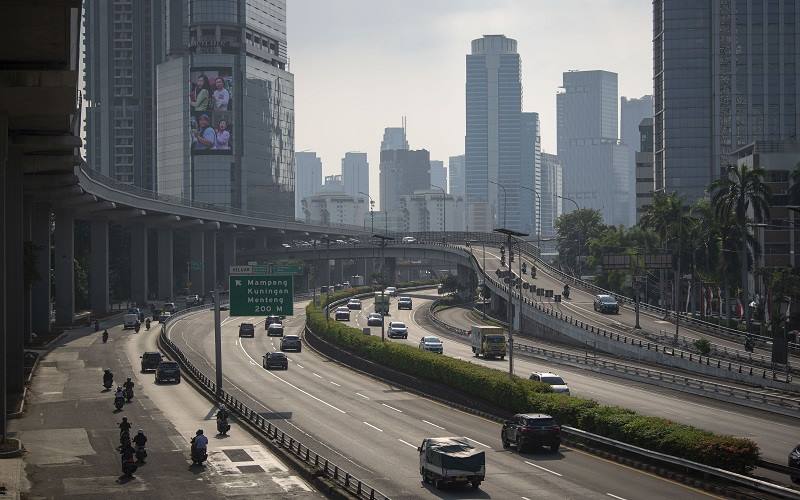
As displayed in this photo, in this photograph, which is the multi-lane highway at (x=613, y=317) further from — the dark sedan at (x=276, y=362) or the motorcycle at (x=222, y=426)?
the motorcycle at (x=222, y=426)

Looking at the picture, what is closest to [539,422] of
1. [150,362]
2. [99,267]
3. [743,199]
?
[150,362]

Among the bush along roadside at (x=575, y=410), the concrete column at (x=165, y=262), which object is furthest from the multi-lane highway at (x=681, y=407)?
the concrete column at (x=165, y=262)

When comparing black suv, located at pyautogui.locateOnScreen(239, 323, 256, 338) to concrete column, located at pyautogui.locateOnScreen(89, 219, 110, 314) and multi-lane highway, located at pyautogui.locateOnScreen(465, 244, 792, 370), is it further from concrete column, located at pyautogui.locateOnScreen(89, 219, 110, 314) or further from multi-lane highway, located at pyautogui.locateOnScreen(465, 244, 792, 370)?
concrete column, located at pyautogui.locateOnScreen(89, 219, 110, 314)

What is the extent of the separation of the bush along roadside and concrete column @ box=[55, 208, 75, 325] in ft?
180

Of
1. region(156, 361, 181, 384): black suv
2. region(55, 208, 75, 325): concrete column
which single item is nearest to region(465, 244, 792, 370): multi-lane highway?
region(156, 361, 181, 384): black suv

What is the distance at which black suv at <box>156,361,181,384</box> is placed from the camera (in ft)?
259

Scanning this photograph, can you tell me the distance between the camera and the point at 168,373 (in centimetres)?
7894

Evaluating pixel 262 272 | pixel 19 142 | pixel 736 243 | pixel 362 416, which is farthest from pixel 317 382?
pixel 736 243

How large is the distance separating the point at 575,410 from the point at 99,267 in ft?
353

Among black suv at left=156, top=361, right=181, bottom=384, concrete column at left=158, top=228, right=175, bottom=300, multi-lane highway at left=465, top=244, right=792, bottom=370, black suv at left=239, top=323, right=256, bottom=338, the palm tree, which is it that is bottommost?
black suv at left=239, top=323, right=256, bottom=338

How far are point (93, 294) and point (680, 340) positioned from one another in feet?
273

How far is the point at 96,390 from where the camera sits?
75.8 m

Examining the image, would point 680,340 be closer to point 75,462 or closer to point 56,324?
point 75,462

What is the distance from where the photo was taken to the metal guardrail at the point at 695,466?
34625mm
